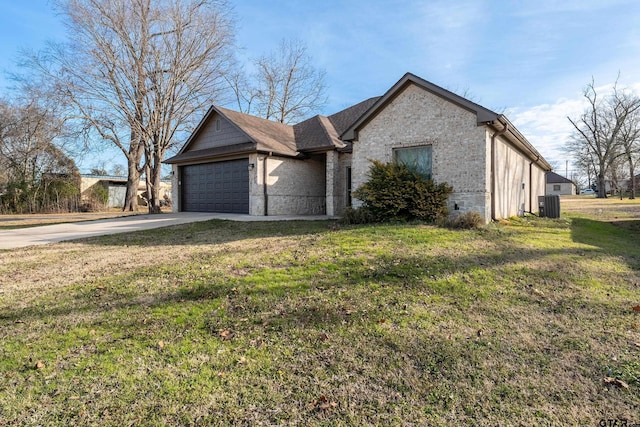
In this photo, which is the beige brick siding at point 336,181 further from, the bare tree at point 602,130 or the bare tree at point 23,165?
the bare tree at point 602,130

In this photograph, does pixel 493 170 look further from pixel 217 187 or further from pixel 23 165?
pixel 23 165

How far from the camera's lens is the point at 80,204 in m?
24.1

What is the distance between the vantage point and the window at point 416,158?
469 inches

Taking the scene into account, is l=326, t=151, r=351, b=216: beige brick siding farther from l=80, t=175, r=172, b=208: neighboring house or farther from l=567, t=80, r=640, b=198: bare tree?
l=567, t=80, r=640, b=198: bare tree

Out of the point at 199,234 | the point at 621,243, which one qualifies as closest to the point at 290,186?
the point at 199,234

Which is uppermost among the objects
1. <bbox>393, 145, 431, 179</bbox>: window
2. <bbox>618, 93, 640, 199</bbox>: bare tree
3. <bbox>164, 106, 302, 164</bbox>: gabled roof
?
<bbox>618, 93, 640, 199</bbox>: bare tree

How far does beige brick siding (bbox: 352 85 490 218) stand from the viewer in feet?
35.6

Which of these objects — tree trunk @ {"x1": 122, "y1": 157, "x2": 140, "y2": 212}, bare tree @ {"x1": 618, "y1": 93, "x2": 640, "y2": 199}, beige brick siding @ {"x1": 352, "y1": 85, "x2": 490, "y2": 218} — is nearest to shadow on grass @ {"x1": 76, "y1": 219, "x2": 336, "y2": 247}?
beige brick siding @ {"x1": 352, "y1": 85, "x2": 490, "y2": 218}

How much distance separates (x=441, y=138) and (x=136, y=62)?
54.1ft

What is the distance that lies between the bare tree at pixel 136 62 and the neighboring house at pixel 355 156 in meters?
2.71

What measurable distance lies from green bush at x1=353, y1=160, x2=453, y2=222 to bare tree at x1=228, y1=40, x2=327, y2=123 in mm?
24738

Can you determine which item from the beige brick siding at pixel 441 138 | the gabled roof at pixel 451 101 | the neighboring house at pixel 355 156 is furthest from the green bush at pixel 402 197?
the gabled roof at pixel 451 101

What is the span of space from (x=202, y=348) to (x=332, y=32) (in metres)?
16.8

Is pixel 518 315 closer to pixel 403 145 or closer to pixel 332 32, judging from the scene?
pixel 403 145
